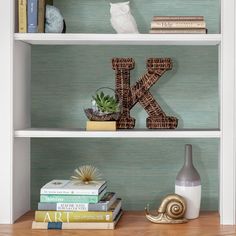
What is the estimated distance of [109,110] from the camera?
7.00 feet

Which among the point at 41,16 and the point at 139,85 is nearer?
the point at 41,16

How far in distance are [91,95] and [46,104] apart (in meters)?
0.21

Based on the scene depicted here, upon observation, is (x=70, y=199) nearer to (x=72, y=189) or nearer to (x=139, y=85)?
(x=72, y=189)

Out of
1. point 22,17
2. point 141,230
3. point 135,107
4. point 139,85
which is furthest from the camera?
point 135,107

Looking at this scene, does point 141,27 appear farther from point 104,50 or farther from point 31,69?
point 31,69

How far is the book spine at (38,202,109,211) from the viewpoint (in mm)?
2027

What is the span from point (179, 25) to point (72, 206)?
2.70ft

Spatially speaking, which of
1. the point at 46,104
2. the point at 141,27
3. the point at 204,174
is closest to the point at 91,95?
the point at 46,104

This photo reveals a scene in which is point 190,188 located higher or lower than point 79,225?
higher

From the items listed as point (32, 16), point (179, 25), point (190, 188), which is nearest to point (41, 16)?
point (32, 16)

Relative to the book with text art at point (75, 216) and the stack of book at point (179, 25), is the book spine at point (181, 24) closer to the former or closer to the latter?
the stack of book at point (179, 25)

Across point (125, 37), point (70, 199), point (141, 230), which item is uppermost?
point (125, 37)

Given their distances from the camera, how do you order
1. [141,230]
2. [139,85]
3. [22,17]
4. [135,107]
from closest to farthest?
[141,230] < [22,17] < [139,85] < [135,107]

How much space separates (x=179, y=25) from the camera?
2.11 m
